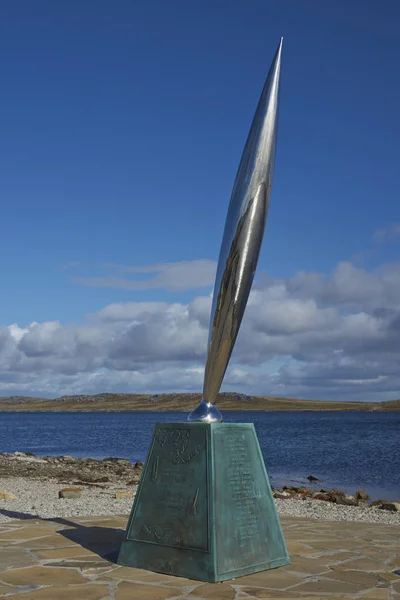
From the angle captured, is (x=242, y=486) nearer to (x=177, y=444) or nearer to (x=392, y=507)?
(x=177, y=444)

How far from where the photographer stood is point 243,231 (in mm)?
6676

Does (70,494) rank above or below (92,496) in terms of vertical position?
above

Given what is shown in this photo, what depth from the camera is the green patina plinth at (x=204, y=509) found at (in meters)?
6.11

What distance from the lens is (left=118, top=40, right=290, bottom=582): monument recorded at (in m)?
6.16

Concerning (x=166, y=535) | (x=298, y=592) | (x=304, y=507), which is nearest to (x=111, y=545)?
(x=166, y=535)

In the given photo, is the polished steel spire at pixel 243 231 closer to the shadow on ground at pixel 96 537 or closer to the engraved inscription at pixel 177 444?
the engraved inscription at pixel 177 444

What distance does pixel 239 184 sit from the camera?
22.1 feet

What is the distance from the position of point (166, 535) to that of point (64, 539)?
5.96ft

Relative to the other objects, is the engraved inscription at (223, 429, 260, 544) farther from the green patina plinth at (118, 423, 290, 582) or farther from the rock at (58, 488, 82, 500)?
the rock at (58, 488, 82, 500)

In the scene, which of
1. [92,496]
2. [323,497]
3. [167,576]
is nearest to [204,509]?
[167,576]

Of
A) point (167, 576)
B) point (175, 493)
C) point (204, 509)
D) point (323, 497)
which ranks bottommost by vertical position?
point (323, 497)

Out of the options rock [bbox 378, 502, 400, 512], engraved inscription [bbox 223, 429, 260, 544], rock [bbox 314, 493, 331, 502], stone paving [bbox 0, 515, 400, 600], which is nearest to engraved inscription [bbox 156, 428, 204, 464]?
engraved inscription [bbox 223, 429, 260, 544]

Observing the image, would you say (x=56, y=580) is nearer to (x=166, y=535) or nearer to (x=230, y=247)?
(x=166, y=535)

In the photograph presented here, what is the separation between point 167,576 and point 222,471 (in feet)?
3.33
